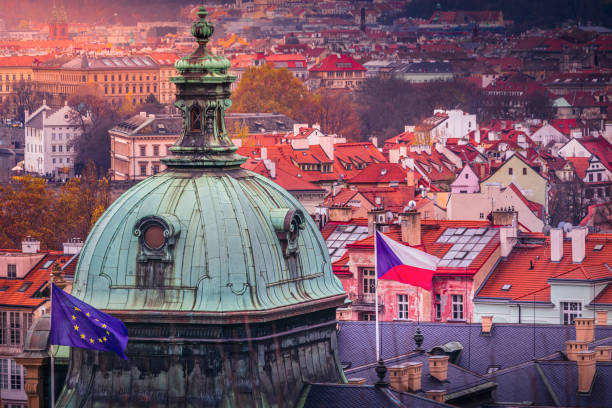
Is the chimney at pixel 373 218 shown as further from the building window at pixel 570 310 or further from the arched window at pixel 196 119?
the arched window at pixel 196 119

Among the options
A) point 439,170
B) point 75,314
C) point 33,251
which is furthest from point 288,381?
point 439,170

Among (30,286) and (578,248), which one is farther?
(30,286)

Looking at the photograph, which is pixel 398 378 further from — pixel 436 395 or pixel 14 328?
pixel 14 328

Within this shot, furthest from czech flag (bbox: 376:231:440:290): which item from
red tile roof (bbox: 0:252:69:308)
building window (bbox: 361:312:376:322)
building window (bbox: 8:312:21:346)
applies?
building window (bbox: 8:312:21:346)

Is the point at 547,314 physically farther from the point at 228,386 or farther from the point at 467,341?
the point at 228,386

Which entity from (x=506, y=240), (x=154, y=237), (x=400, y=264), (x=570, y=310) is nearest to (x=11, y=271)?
(x=506, y=240)

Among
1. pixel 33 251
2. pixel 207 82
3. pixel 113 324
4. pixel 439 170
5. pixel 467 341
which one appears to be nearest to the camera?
pixel 113 324
